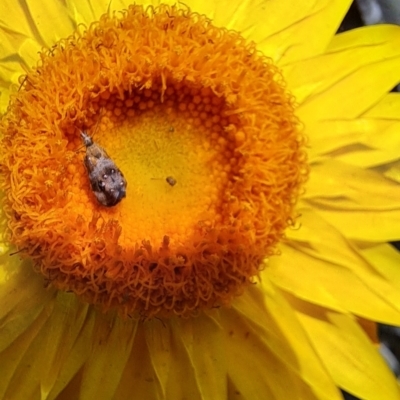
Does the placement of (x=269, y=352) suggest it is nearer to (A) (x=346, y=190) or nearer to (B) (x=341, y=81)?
(A) (x=346, y=190)

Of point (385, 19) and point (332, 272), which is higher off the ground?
point (385, 19)

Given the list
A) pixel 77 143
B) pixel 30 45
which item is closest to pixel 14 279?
pixel 77 143

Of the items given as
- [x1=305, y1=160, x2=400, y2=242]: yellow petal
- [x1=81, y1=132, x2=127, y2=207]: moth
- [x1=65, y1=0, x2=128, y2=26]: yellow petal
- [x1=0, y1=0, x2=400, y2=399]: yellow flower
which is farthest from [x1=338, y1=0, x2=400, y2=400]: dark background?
[x1=81, y1=132, x2=127, y2=207]: moth

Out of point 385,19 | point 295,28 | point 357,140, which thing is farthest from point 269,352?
point 385,19

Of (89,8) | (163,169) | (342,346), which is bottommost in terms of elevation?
(342,346)

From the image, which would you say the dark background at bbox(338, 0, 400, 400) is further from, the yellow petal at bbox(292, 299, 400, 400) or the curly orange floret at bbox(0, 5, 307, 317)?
the curly orange floret at bbox(0, 5, 307, 317)

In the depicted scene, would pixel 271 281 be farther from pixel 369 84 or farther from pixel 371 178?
pixel 369 84
